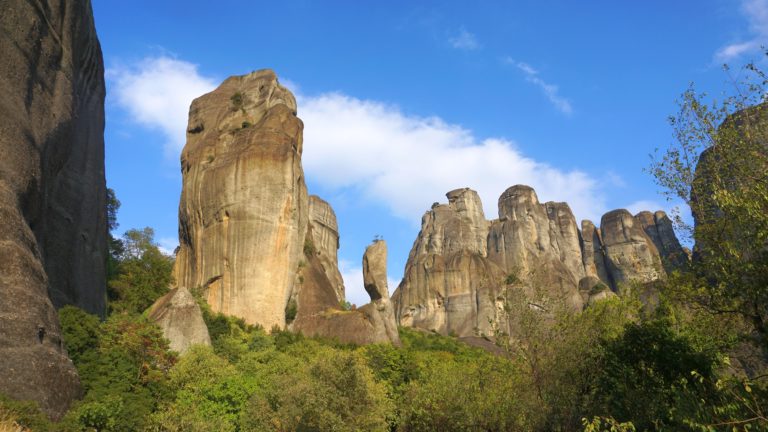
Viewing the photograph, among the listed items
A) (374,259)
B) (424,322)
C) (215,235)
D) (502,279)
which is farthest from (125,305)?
(502,279)

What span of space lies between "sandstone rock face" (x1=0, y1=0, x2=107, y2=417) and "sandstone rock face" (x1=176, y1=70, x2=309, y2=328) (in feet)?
34.8

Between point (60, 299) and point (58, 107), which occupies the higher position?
point (58, 107)

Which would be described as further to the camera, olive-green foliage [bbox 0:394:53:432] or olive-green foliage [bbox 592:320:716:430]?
olive-green foliage [bbox 592:320:716:430]

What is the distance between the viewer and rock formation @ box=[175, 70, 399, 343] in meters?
47.0

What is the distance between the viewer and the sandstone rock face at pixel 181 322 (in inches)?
1389

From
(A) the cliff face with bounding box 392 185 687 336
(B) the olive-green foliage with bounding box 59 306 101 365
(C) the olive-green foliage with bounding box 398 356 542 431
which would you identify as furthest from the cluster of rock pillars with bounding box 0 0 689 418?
(B) the olive-green foliage with bounding box 59 306 101 365

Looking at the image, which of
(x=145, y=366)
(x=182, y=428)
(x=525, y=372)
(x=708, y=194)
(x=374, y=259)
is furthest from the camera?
(x=374, y=259)

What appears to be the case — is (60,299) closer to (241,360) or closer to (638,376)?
(241,360)

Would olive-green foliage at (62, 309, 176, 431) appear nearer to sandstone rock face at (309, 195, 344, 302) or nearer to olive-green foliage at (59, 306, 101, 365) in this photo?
olive-green foliage at (59, 306, 101, 365)

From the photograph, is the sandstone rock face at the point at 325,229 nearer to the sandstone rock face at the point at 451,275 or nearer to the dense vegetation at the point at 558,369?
the sandstone rock face at the point at 451,275

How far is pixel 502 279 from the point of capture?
294 ft

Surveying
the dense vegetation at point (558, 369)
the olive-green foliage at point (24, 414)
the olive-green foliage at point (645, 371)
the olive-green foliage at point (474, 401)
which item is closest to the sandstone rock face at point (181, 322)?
the dense vegetation at point (558, 369)

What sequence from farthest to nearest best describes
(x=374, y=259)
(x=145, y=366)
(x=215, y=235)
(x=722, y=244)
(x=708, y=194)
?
(x=374, y=259)
(x=215, y=235)
(x=145, y=366)
(x=708, y=194)
(x=722, y=244)

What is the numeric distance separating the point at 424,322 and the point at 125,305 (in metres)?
50.4
